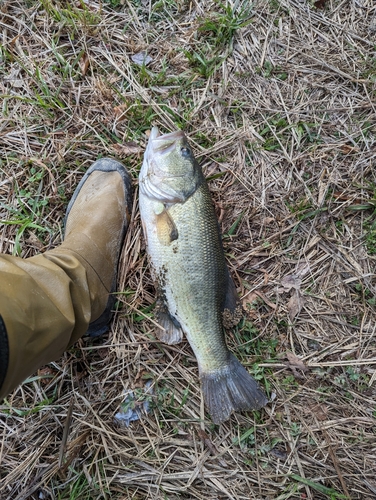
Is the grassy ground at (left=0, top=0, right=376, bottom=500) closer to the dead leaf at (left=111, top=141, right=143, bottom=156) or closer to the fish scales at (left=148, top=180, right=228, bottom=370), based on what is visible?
the dead leaf at (left=111, top=141, right=143, bottom=156)

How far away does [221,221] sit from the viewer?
10.3 ft

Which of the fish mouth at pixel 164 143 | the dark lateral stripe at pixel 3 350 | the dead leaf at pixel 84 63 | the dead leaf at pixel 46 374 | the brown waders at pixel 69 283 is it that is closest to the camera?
the dark lateral stripe at pixel 3 350

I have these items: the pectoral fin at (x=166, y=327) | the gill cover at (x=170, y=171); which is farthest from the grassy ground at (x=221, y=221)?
the gill cover at (x=170, y=171)

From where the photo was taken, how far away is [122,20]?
3322 mm

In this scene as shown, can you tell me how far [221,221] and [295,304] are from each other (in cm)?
89

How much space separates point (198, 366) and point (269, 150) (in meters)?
1.84

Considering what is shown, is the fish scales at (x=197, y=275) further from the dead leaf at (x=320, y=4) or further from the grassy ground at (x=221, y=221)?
the dead leaf at (x=320, y=4)

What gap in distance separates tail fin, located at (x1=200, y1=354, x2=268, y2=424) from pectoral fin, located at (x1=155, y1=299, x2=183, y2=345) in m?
0.34

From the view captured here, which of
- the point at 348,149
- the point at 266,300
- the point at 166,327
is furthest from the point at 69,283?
the point at 348,149

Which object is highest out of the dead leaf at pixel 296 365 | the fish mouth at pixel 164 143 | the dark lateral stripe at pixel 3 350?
Answer: the fish mouth at pixel 164 143

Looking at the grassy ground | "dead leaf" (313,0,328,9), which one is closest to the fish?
the grassy ground

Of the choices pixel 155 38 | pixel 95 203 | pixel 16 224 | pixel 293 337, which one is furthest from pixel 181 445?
pixel 155 38

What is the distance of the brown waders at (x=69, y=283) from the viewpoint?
6.51ft

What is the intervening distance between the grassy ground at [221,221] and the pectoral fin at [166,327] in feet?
0.41
